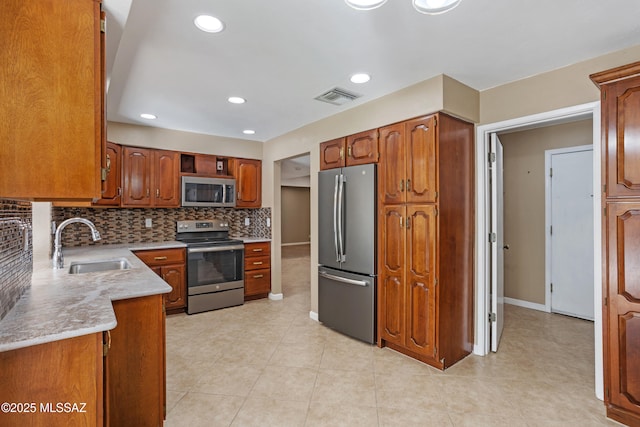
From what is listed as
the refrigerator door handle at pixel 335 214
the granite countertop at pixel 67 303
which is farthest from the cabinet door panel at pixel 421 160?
the granite countertop at pixel 67 303

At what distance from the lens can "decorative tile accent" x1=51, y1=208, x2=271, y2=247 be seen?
3875mm

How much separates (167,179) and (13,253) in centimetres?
279

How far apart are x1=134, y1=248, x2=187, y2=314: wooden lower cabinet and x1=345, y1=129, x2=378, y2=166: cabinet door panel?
2.45 meters

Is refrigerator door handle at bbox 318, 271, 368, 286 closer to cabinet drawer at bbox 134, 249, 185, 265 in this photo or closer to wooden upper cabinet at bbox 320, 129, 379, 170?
wooden upper cabinet at bbox 320, 129, 379, 170

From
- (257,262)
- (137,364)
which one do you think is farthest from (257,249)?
(137,364)

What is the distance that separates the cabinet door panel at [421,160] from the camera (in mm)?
2563

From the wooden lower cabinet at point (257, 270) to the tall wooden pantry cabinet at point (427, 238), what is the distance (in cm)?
216

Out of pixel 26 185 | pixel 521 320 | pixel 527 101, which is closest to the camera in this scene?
pixel 26 185

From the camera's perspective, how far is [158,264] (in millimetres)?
3814

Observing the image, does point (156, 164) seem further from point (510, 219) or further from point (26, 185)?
point (510, 219)

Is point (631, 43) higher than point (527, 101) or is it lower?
higher

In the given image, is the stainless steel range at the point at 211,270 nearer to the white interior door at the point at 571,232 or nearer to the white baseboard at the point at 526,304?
the white baseboard at the point at 526,304

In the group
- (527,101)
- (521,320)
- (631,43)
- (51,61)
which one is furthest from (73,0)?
(521,320)

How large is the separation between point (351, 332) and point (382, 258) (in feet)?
2.84
